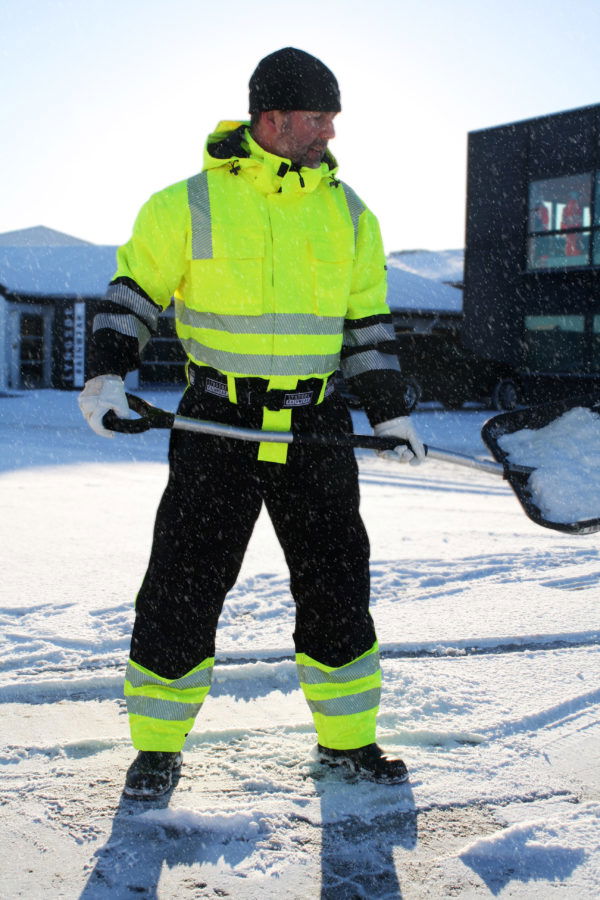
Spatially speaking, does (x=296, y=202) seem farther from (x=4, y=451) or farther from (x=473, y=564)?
(x=4, y=451)

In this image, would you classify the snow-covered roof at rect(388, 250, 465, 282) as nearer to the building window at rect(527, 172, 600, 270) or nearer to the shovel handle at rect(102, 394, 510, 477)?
the building window at rect(527, 172, 600, 270)

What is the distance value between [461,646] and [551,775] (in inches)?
37.7

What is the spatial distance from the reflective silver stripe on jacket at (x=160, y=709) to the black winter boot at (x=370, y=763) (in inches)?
15.9

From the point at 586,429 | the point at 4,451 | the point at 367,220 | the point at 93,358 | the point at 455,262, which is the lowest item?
the point at 4,451

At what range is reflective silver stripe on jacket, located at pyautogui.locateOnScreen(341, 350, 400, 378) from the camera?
2.40m

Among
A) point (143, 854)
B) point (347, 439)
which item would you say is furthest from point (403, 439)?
point (143, 854)

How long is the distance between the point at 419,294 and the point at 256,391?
23422mm

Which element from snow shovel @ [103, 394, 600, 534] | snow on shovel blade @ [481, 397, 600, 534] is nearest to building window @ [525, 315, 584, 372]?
snow on shovel blade @ [481, 397, 600, 534]

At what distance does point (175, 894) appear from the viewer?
1689 mm

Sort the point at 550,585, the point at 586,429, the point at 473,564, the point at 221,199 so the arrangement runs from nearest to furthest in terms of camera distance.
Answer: the point at 221,199
the point at 586,429
the point at 550,585
the point at 473,564

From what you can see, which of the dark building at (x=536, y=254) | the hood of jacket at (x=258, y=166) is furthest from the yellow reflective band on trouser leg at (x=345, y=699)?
the dark building at (x=536, y=254)

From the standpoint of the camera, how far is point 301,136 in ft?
7.14

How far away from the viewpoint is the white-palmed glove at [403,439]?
2.37 m

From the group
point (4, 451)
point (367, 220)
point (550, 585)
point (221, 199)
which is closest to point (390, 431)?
point (367, 220)
